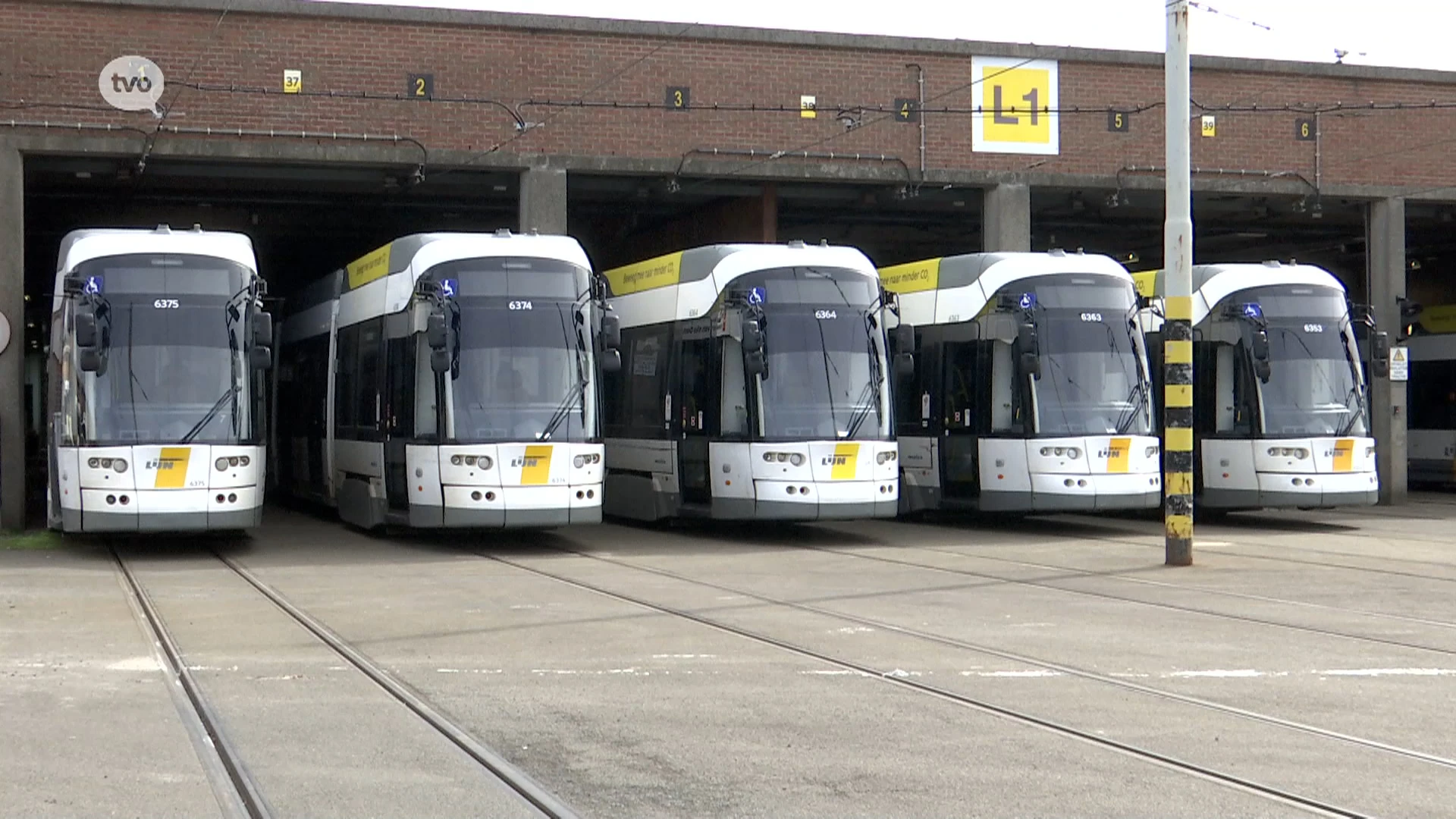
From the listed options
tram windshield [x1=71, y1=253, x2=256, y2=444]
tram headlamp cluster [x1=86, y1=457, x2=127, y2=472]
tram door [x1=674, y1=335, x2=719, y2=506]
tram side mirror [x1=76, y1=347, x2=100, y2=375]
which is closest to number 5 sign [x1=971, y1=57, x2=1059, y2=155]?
tram door [x1=674, y1=335, x2=719, y2=506]

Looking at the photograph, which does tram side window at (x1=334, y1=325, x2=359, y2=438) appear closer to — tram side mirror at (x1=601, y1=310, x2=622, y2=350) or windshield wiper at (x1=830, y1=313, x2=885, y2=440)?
tram side mirror at (x1=601, y1=310, x2=622, y2=350)

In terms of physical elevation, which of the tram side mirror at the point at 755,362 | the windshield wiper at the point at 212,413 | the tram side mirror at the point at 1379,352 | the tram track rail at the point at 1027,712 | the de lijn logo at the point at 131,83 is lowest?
the tram track rail at the point at 1027,712

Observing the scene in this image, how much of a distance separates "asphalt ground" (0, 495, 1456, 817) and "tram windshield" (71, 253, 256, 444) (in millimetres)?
1448

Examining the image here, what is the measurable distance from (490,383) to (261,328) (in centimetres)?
251

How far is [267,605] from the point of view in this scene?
1455 cm

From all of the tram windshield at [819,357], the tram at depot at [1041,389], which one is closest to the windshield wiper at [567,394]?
the tram windshield at [819,357]

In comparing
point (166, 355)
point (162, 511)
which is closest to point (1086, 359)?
point (166, 355)

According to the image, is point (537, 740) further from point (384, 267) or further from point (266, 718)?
point (384, 267)

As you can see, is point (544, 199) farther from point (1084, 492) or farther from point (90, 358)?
point (90, 358)

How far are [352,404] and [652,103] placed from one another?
774 cm

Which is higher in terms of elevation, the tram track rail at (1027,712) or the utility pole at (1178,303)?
the utility pole at (1178,303)

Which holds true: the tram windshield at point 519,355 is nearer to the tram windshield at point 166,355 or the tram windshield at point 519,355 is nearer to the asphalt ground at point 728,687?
the asphalt ground at point 728,687

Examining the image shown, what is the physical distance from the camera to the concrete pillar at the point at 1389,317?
104 ft

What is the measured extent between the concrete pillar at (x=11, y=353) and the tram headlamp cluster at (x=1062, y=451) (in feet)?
42.9
